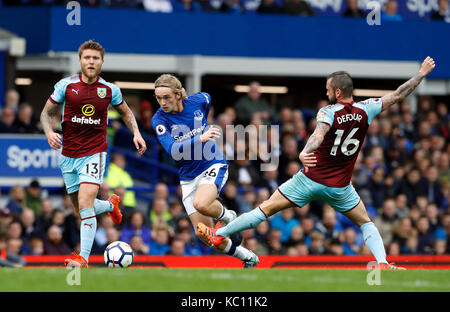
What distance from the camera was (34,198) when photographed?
16.3 metres

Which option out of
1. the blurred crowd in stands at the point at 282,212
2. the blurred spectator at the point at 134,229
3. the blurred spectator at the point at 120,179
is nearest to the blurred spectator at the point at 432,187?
the blurred crowd in stands at the point at 282,212

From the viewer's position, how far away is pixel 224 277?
9.62 m

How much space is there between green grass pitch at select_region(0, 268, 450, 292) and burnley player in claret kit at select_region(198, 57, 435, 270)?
868mm

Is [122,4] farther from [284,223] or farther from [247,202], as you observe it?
[284,223]

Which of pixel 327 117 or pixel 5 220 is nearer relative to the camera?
pixel 327 117

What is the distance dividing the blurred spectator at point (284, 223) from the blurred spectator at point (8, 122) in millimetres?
4413

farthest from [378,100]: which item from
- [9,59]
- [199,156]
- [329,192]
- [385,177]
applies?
[9,59]

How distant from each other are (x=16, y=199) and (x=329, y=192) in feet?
21.7

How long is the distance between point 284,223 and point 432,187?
402cm

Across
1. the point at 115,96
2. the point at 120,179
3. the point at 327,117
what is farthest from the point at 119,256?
the point at 120,179

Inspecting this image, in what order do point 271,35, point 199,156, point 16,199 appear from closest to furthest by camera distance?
point 199,156, point 16,199, point 271,35

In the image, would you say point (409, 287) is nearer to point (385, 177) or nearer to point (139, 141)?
point (139, 141)
